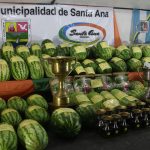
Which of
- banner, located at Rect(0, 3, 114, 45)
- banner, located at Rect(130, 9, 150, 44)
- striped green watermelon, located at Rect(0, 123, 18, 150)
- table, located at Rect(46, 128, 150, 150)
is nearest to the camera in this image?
striped green watermelon, located at Rect(0, 123, 18, 150)

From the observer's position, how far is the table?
1.60m

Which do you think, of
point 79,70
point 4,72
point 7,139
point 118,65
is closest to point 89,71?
point 79,70

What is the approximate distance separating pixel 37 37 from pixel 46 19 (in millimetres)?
230

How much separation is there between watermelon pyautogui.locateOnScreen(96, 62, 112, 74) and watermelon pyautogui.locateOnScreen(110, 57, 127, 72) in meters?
0.09

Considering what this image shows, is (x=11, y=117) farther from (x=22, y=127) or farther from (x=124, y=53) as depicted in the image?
(x=124, y=53)

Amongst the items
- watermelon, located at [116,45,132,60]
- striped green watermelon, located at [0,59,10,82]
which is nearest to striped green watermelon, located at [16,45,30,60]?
striped green watermelon, located at [0,59,10,82]

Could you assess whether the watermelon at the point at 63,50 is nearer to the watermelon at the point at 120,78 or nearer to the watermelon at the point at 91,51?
the watermelon at the point at 91,51

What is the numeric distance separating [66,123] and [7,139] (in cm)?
38

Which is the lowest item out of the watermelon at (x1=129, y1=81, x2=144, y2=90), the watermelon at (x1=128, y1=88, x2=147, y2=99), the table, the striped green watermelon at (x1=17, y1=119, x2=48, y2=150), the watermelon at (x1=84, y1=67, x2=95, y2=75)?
the table

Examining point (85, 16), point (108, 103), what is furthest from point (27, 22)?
point (108, 103)

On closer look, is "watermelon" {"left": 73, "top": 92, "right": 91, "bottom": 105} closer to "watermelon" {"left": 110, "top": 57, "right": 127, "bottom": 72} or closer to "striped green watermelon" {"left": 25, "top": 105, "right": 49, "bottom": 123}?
"striped green watermelon" {"left": 25, "top": 105, "right": 49, "bottom": 123}

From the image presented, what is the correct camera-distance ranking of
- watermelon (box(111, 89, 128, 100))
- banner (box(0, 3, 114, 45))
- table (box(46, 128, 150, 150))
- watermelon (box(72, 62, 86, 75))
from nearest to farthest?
table (box(46, 128, 150, 150))
watermelon (box(111, 89, 128, 100))
watermelon (box(72, 62, 86, 75))
banner (box(0, 3, 114, 45))

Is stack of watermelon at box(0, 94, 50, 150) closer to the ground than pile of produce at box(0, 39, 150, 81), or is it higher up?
closer to the ground

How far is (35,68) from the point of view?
8.05ft
